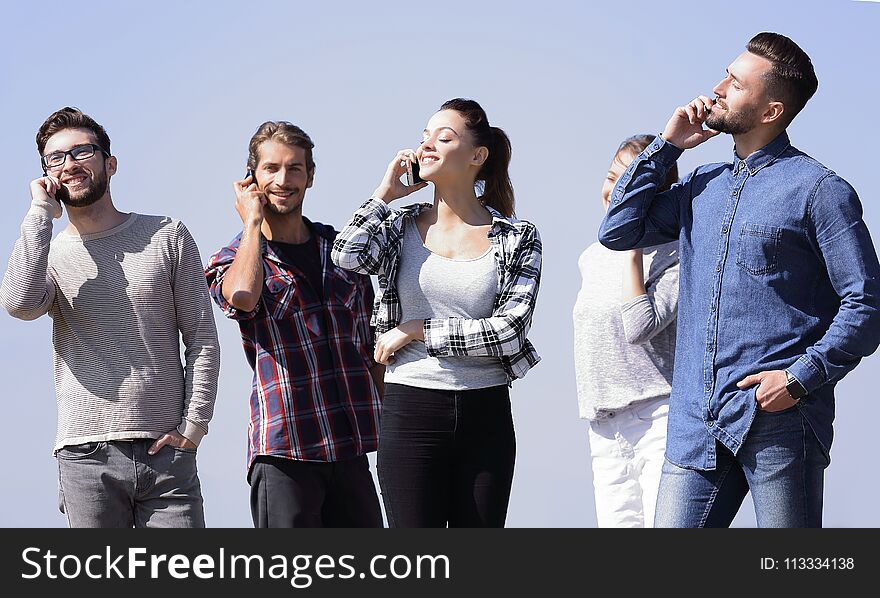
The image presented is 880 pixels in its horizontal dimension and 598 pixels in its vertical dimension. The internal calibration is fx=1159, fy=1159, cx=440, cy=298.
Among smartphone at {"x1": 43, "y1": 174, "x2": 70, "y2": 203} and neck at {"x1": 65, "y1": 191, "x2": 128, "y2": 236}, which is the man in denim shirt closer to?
neck at {"x1": 65, "y1": 191, "x2": 128, "y2": 236}

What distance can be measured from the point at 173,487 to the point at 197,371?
42 cm

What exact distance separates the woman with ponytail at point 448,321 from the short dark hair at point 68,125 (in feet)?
3.32

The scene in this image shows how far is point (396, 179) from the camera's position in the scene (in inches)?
163

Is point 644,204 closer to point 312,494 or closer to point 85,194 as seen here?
point 312,494

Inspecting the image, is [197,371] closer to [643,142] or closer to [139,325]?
[139,325]

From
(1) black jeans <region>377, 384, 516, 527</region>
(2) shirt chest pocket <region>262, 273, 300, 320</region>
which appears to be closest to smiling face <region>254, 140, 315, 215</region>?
(2) shirt chest pocket <region>262, 273, 300, 320</region>

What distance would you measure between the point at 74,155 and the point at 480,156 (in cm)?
145

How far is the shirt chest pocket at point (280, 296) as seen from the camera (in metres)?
4.19

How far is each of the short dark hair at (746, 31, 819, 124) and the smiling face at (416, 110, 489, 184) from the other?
3.45 feet

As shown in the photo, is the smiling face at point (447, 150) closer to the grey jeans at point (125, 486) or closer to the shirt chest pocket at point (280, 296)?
the shirt chest pocket at point (280, 296)

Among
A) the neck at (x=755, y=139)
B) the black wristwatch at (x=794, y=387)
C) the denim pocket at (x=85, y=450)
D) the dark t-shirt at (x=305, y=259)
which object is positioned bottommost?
the denim pocket at (x=85, y=450)

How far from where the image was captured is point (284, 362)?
13.7 ft

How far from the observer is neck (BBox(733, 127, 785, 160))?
3496 mm

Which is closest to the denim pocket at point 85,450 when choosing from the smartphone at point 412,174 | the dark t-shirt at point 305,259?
the dark t-shirt at point 305,259
